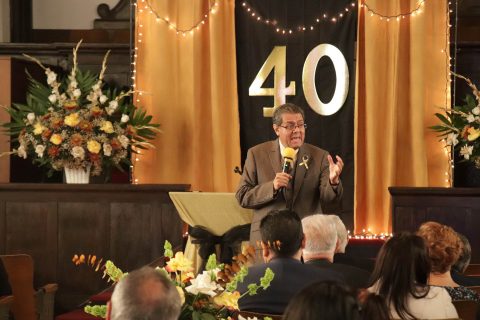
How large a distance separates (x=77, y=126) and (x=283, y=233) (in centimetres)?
385

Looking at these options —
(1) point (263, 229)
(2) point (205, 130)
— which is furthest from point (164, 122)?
(1) point (263, 229)

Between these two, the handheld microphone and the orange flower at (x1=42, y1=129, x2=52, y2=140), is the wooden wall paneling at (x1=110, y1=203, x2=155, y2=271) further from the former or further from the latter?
the handheld microphone

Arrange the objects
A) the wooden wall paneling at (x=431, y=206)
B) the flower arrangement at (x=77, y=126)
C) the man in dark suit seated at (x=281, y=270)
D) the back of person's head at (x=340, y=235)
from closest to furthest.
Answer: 1. the man in dark suit seated at (x=281, y=270)
2. the back of person's head at (x=340, y=235)
3. the wooden wall paneling at (x=431, y=206)
4. the flower arrangement at (x=77, y=126)

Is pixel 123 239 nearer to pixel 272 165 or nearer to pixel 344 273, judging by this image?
pixel 272 165

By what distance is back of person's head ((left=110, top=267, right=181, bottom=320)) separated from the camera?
8.30 feet

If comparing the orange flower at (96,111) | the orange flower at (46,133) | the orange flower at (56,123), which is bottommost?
the orange flower at (46,133)

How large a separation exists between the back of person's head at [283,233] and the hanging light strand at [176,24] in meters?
4.25

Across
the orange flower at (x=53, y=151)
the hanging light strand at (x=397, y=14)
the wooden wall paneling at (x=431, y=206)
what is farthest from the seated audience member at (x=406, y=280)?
the hanging light strand at (x=397, y=14)

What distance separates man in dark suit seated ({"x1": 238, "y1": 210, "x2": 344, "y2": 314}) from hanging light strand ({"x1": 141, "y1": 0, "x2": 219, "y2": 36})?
167 inches

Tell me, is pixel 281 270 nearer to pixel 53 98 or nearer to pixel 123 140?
pixel 123 140

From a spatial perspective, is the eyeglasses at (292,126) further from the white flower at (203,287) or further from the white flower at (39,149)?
the white flower at (39,149)

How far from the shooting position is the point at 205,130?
8.23 meters

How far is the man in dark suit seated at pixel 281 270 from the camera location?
380cm

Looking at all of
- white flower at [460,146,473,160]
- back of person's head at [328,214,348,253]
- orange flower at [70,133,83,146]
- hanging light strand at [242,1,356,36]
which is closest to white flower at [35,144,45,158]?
orange flower at [70,133,83,146]
